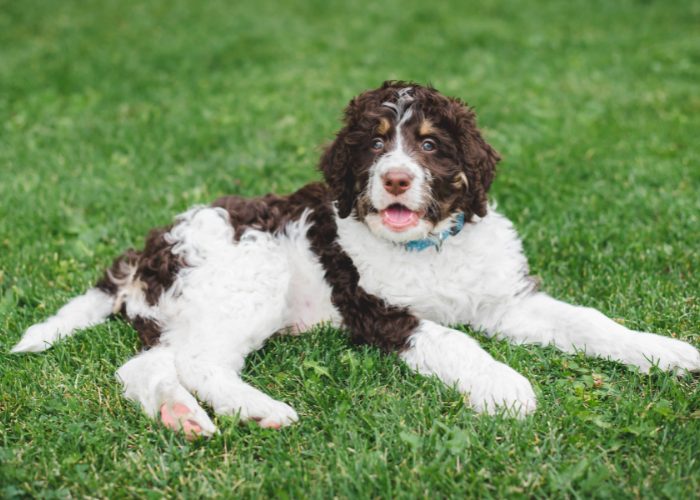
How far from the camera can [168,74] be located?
9.53 meters

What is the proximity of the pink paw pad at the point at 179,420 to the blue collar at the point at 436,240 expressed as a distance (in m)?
1.40

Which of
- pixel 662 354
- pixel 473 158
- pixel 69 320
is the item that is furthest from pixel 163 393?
pixel 662 354

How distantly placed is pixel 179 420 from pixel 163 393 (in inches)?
6.4

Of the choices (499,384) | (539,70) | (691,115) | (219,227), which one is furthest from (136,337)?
(539,70)

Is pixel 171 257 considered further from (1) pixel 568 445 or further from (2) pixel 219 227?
(1) pixel 568 445

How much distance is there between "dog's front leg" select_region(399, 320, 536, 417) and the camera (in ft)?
10.2

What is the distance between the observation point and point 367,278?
381cm

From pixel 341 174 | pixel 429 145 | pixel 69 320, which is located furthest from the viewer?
pixel 69 320

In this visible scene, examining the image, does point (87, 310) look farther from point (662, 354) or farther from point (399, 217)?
point (662, 354)

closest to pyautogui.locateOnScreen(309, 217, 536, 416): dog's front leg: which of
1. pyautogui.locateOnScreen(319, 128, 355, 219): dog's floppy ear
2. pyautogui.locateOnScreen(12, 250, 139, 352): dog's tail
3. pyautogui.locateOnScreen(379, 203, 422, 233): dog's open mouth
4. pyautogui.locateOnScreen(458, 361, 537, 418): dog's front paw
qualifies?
pyautogui.locateOnScreen(458, 361, 537, 418): dog's front paw

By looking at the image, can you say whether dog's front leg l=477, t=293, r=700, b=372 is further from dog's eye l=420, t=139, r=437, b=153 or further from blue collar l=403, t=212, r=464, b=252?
dog's eye l=420, t=139, r=437, b=153

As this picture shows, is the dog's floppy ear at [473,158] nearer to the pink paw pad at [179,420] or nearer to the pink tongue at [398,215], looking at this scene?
the pink tongue at [398,215]

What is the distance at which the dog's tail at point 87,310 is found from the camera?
3.77m

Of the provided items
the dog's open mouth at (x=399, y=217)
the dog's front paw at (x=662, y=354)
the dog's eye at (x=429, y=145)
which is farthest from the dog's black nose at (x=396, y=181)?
the dog's front paw at (x=662, y=354)
